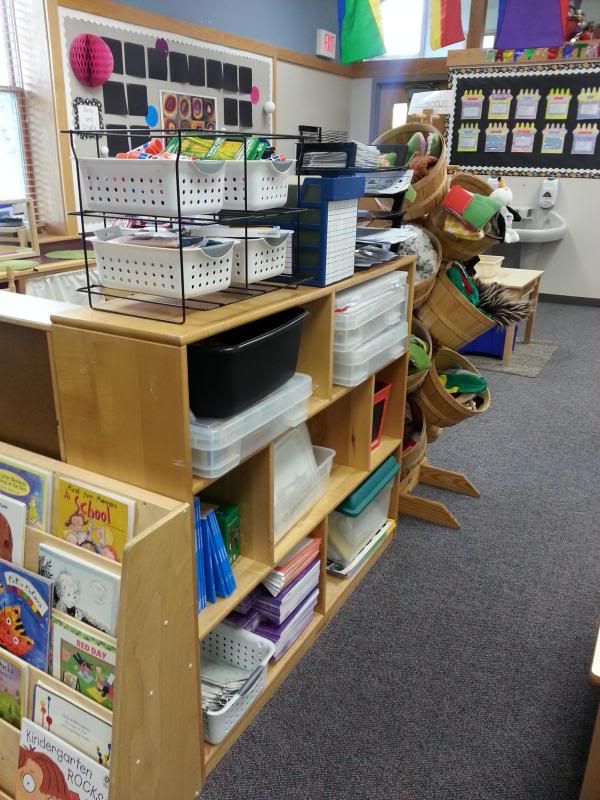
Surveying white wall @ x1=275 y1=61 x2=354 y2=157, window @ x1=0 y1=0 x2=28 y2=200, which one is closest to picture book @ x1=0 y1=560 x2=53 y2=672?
window @ x1=0 y1=0 x2=28 y2=200

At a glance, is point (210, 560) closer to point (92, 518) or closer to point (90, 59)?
point (92, 518)

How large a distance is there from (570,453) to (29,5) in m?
3.46

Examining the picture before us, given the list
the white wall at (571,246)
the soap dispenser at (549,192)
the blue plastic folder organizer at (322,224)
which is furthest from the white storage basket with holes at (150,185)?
the white wall at (571,246)

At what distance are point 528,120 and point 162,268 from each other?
5334 mm

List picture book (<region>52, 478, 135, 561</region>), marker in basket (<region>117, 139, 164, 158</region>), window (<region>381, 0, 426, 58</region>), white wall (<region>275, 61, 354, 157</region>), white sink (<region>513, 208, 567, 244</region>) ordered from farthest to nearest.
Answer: window (<region>381, 0, 426, 58</region>) < white sink (<region>513, 208, 567, 244</region>) < white wall (<region>275, 61, 354, 157</region>) < marker in basket (<region>117, 139, 164, 158</region>) < picture book (<region>52, 478, 135, 561</region>)

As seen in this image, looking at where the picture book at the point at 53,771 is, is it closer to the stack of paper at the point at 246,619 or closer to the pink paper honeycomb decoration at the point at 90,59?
the stack of paper at the point at 246,619

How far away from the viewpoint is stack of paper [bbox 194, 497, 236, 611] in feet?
4.50

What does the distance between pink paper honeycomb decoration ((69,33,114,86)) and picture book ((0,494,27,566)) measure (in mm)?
2939

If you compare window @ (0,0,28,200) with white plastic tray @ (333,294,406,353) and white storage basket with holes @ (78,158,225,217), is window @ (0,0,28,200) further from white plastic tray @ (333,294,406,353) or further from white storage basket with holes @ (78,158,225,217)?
white storage basket with holes @ (78,158,225,217)

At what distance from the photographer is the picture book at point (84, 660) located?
113 cm

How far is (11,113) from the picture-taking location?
11.1 feet

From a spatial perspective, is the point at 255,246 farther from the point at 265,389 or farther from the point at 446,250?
the point at 446,250

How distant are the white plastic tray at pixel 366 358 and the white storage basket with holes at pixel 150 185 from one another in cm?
64

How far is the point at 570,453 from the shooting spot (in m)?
3.11
